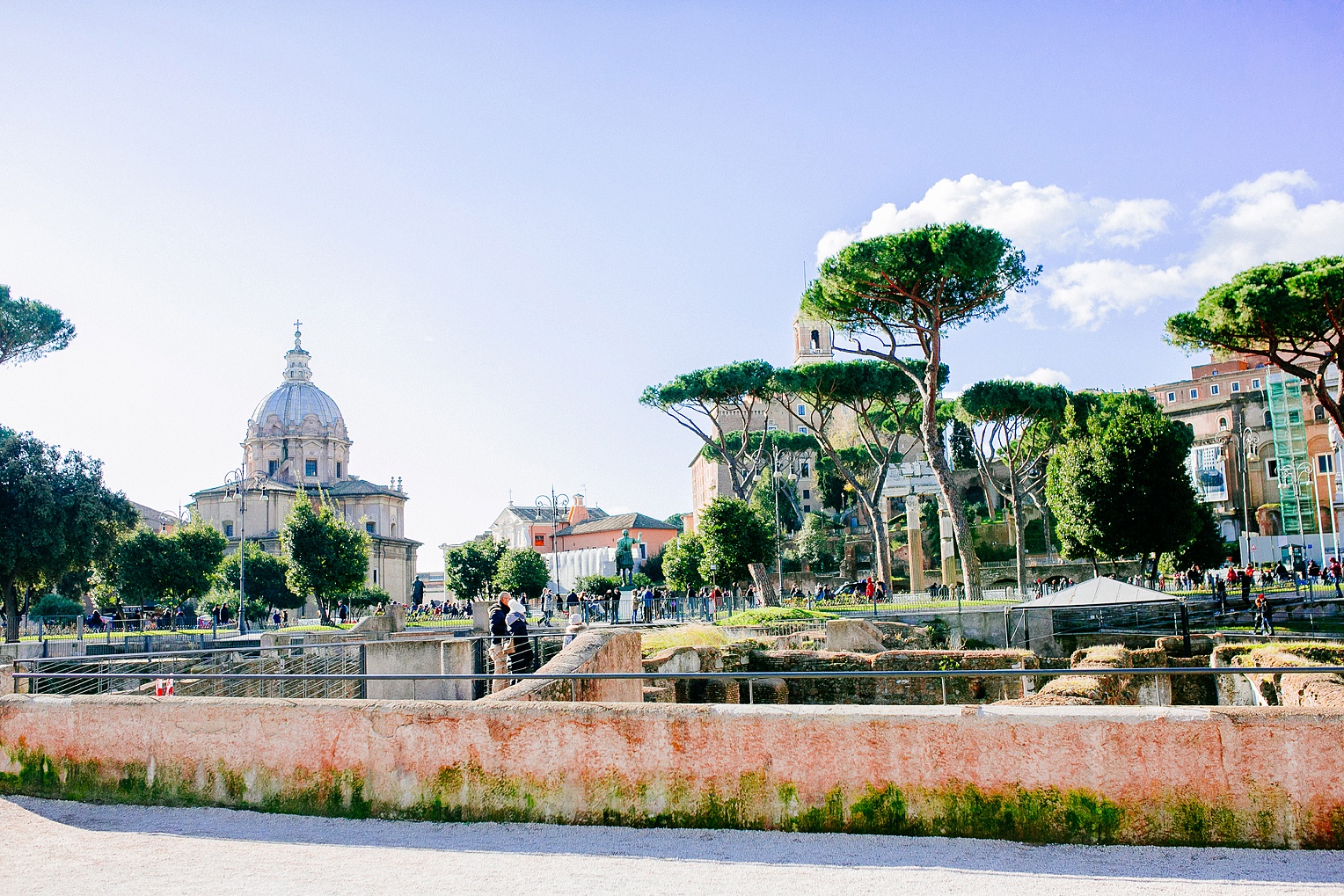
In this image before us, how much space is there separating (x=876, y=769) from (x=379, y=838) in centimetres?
261

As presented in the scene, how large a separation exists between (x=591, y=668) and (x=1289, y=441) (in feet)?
151

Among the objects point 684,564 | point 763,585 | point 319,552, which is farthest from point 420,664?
point 319,552

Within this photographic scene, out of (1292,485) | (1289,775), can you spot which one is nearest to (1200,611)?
(1289,775)

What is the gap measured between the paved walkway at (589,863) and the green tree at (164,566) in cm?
3518

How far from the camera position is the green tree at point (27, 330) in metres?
30.8

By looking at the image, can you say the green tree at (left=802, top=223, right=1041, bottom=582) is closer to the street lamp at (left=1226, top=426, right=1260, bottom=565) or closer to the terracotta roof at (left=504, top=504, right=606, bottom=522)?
the street lamp at (left=1226, top=426, right=1260, bottom=565)

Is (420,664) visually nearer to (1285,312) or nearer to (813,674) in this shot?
(813,674)

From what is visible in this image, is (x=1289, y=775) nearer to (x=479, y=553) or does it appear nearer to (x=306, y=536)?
(x=306, y=536)

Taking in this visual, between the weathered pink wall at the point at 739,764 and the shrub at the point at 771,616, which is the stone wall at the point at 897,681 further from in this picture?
the weathered pink wall at the point at 739,764

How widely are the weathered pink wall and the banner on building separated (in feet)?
189

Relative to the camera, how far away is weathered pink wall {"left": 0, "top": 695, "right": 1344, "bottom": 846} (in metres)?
4.67

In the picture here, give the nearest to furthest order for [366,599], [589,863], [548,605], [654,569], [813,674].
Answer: [589,863], [813,674], [548,605], [366,599], [654,569]

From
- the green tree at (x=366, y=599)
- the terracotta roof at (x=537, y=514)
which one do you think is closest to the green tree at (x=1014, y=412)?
the green tree at (x=366, y=599)

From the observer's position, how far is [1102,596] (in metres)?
18.9
